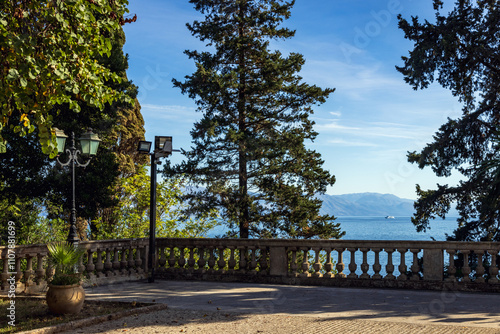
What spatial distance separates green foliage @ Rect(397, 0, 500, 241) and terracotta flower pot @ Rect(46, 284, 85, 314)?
1611cm

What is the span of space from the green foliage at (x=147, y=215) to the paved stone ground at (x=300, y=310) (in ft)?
38.9

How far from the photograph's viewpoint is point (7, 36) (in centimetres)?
803

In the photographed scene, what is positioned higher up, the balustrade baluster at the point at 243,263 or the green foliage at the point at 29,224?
the green foliage at the point at 29,224

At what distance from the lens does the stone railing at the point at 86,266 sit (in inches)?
407

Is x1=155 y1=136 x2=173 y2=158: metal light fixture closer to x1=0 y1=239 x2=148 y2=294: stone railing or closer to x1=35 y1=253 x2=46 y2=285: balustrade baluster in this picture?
x1=0 y1=239 x2=148 y2=294: stone railing

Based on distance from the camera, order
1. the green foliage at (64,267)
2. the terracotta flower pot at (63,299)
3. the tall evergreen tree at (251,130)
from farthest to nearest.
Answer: the tall evergreen tree at (251,130), the green foliage at (64,267), the terracotta flower pot at (63,299)

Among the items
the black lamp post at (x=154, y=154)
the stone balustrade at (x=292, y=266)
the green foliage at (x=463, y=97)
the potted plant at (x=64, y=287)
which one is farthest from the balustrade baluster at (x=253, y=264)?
the green foliage at (x=463, y=97)

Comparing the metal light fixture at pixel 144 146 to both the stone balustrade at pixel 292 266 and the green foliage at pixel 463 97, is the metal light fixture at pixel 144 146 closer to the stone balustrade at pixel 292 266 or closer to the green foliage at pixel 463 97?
the stone balustrade at pixel 292 266

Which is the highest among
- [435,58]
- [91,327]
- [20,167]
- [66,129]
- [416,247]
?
[435,58]

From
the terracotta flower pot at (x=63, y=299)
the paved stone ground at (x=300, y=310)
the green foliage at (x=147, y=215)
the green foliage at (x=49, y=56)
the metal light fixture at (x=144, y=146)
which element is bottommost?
the paved stone ground at (x=300, y=310)

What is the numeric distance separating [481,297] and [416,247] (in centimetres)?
179

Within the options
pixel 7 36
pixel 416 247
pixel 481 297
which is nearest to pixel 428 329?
pixel 481 297

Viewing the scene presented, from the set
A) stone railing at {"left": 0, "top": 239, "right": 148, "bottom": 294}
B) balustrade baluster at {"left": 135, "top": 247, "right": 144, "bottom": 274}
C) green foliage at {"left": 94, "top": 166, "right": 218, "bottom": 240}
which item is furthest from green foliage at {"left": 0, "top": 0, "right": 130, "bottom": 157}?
green foliage at {"left": 94, "top": 166, "right": 218, "bottom": 240}

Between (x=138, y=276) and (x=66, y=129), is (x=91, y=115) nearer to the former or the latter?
(x=66, y=129)
